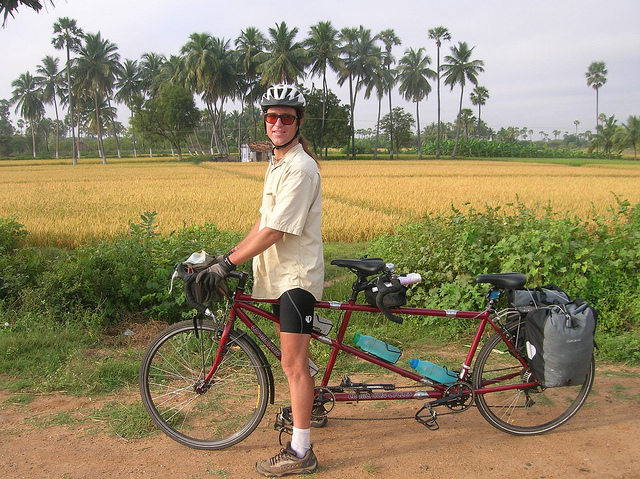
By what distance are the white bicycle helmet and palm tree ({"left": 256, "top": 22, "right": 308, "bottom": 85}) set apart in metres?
51.1

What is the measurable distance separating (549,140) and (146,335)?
148m

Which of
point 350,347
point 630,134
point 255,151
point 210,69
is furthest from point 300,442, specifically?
point 630,134

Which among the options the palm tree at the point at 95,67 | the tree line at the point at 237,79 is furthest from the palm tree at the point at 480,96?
the palm tree at the point at 95,67

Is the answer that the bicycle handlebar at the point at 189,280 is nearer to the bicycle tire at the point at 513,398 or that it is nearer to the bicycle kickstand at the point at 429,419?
the bicycle kickstand at the point at 429,419

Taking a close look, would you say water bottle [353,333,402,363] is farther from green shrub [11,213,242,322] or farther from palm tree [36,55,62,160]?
palm tree [36,55,62,160]

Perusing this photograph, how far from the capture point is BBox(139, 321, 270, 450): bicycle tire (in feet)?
9.00

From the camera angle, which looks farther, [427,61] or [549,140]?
[549,140]

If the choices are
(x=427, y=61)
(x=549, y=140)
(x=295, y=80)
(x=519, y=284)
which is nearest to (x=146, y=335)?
(x=519, y=284)

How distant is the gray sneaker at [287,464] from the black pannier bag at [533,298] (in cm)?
146

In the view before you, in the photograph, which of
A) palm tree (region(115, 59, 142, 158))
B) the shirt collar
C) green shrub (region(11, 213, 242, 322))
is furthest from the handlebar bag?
palm tree (region(115, 59, 142, 158))

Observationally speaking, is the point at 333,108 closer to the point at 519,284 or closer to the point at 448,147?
the point at 448,147

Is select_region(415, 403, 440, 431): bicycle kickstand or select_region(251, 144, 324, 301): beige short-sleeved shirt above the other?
select_region(251, 144, 324, 301): beige short-sleeved shirt

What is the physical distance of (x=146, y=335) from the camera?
4.45 metres

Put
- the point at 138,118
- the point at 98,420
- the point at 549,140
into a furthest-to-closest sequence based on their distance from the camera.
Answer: the point at 549,140 < the point at 138,118 < the point at 98,420
